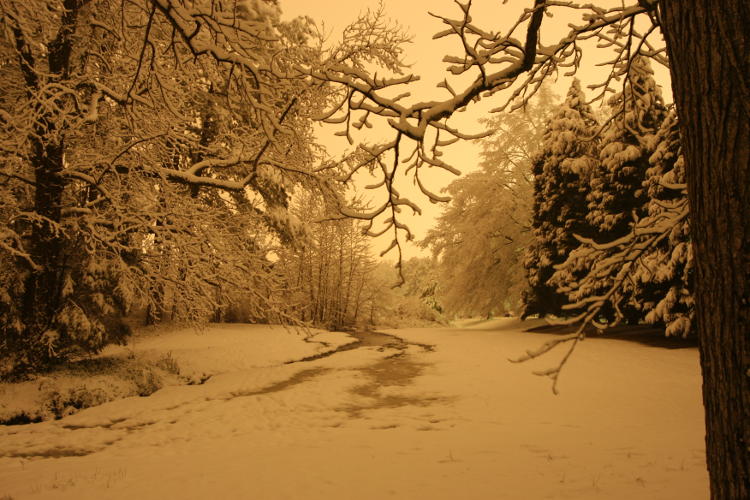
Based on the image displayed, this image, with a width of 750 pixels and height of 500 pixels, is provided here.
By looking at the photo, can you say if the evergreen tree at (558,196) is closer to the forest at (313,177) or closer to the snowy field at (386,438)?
the forest at (313,177)

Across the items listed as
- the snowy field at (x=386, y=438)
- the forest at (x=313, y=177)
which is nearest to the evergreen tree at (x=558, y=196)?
the forest at (x=313, y=177)

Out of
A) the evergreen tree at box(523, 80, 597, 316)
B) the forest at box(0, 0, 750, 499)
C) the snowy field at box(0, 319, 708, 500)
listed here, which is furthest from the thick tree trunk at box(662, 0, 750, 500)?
the evergreen tree at box(523, 80, 597, 316)

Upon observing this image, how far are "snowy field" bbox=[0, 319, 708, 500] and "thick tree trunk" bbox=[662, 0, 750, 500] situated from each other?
2929 mm

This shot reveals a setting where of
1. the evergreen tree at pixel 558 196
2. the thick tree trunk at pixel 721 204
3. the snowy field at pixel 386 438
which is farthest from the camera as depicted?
the evergreen tree at pixel 558 196

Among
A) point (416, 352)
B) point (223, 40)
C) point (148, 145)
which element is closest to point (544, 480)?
point (223, 40)

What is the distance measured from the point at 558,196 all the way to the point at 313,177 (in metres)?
16.3

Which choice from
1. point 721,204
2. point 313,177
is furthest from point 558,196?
point 721,204

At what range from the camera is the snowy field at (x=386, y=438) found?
14.7 ft

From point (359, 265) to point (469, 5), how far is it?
28534mm

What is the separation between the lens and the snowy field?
448 cm

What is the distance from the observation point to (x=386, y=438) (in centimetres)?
622

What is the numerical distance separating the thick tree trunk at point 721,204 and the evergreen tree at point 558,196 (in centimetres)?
1860

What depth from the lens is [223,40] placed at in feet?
12.6

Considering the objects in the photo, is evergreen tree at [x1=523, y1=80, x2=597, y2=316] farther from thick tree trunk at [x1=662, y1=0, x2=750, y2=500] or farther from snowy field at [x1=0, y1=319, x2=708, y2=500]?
thick tree trunk at [x1=662, y1=0, x2=750, y2=500]
